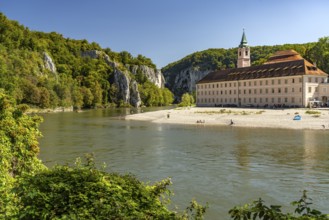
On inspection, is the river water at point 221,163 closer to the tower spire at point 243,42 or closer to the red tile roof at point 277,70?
the red tile roof at point 277,70

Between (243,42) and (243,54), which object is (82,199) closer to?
(243,54)

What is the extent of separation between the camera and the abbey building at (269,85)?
290 feet

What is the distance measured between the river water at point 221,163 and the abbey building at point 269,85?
50.1m

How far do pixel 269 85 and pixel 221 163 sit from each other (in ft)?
255

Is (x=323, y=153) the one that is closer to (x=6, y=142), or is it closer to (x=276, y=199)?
(x=276, y=199)

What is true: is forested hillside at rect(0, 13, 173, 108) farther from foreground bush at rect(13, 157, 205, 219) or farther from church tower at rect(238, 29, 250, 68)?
church tower at rect(238, 29, 250, 68)

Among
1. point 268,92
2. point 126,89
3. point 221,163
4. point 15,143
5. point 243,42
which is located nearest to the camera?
point 15,143

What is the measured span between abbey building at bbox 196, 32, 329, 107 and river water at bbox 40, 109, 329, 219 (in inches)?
1974

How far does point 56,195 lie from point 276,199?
1376 cm

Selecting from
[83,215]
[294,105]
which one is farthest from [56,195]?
[294,105]

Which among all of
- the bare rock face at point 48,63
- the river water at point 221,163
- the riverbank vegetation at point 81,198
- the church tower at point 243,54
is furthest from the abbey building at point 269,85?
the riverbank vegetation at point 81,198

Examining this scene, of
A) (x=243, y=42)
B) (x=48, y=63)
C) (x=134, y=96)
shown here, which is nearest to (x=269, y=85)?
(x=243, y=42)

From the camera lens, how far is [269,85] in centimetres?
9856

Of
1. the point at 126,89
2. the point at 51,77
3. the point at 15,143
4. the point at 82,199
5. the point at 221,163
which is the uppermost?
the point at 51,77
